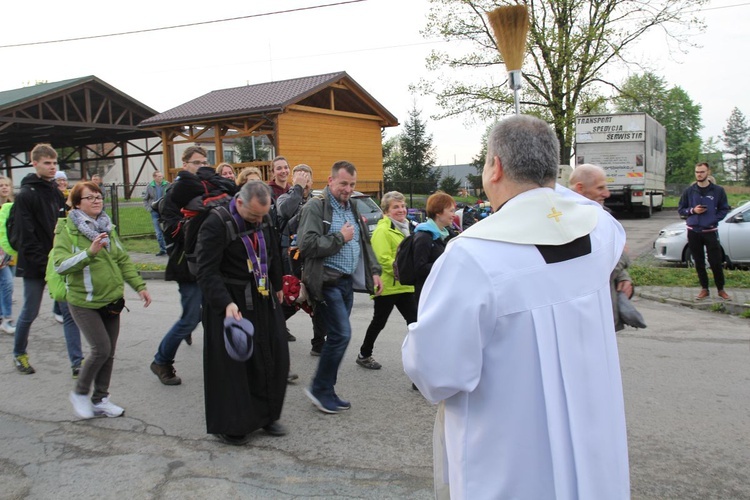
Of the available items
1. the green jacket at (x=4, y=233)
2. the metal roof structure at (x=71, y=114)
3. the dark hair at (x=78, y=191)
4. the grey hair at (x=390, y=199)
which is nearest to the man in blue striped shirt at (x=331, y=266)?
the grey hair at (x=390, y=199)

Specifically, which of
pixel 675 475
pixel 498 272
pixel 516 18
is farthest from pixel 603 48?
pixel 498 272

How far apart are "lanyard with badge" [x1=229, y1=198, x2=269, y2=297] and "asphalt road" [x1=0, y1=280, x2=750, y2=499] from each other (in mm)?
1136

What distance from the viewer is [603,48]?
28188mm

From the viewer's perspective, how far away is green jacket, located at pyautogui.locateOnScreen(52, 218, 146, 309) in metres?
4.84

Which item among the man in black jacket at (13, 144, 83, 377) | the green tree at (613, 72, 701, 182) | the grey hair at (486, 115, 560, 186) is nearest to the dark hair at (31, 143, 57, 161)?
the man in black jacket at (13, 144, 83, 377)

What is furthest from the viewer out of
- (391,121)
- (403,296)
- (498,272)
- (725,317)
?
(391,121)

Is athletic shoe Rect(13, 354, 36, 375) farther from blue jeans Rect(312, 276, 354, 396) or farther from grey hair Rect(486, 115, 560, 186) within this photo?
grey hair Rect(486, 115, 560, 186)

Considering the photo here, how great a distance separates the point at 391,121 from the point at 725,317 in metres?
20.2

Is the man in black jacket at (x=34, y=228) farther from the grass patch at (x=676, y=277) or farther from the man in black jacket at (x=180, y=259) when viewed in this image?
the grass patch at (x=676, y=277)

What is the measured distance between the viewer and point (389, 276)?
5.91 m

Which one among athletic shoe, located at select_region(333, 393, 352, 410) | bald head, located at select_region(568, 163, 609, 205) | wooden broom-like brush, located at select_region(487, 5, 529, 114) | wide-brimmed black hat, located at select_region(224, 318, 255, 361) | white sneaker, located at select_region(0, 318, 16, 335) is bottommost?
athletic shoe, located at select_region(333, 393, 352, 410)

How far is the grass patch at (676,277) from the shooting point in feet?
33.9

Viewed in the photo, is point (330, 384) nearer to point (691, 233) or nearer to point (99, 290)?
point (99, 290)

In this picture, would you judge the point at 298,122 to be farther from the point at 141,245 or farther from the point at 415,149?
the point at 415,149
